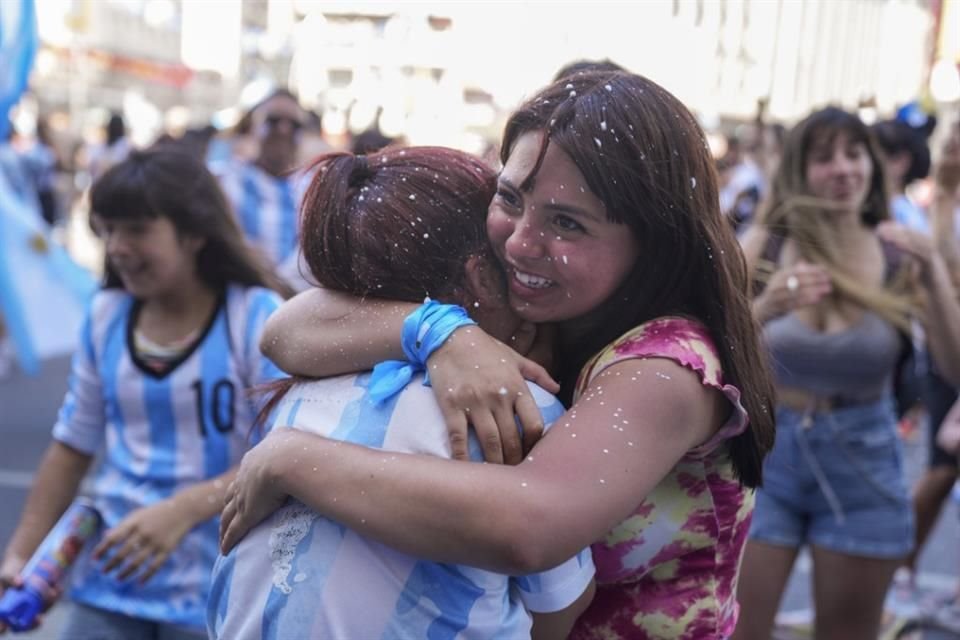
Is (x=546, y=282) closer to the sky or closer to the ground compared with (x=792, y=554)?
closer to the sky

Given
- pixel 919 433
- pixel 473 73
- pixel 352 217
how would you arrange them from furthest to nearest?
pixel 919 433 < pixel 473 73 < pixel 352 217

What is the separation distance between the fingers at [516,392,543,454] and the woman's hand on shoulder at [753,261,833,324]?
172 centimetres

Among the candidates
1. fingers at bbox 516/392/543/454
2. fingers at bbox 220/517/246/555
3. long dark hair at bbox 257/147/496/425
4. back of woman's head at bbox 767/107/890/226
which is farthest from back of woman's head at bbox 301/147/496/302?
back of woman's head at bbox 767/107/890/226

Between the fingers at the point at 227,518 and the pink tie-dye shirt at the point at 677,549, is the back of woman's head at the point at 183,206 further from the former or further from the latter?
the pink tie-dye shirt at the point at 677,549

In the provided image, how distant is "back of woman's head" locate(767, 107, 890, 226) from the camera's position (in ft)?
10.7

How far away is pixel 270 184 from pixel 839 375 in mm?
3503

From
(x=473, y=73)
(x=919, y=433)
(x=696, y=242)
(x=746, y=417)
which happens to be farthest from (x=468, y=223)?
(x=919, y=433)

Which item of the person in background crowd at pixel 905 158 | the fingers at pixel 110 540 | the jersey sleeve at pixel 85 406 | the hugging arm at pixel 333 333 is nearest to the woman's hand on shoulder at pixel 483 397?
the hugging arm at pixel 333 333

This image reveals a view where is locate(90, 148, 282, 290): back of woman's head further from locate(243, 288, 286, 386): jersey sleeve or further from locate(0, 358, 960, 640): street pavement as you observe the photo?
locate(0, 358, 960, 640): street pavement

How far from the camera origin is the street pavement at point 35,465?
479cm

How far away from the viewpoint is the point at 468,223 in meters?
1.47

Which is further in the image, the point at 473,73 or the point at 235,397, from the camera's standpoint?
the point at 473,73

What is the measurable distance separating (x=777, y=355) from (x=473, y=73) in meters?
3.63

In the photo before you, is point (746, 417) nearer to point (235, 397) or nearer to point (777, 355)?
point (235, 397)
